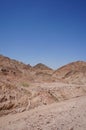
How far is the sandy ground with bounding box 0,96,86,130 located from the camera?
12.0 meters

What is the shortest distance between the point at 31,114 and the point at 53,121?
187 centimetres

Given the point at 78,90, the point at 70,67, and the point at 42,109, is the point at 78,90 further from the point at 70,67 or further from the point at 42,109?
the point at 70,67

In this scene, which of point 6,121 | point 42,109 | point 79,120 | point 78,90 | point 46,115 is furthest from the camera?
point 78,90

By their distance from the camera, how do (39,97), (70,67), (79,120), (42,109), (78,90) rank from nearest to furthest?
(79,120), (42,109), (39,97), (78,90), (70,67)

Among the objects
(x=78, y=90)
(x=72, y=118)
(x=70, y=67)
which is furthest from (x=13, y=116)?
(x=70, y=67)

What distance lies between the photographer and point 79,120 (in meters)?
13.7

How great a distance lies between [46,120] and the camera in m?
13.3

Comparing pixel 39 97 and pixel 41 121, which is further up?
pixel 39 97

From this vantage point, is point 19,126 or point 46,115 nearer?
point 19,126

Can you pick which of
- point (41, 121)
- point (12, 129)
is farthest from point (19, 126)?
point (41, 121)

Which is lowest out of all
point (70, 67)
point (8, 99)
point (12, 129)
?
point (12, 129)

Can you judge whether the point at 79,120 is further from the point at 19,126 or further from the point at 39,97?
the point at 39,97

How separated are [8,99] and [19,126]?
10.2ft

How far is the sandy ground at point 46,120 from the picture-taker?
12023 millimetres
